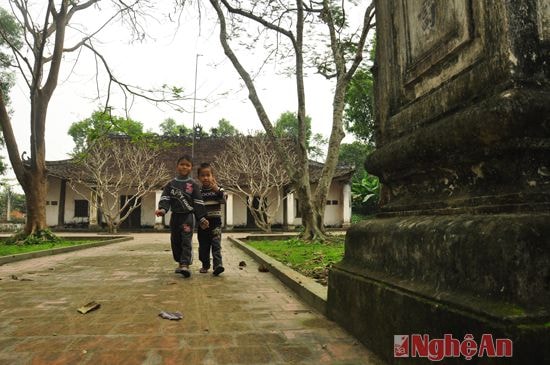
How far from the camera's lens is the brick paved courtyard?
241 cm

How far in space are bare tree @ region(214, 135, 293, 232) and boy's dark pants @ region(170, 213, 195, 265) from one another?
15587 millimetres

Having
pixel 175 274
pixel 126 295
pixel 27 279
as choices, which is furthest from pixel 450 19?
pixel 27 279

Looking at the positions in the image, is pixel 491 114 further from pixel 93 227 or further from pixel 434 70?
pixel 93 227

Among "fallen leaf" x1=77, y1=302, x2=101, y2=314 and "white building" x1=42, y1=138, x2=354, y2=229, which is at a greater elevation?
"white building" x1=42, y1=138, x2=354, y2=229

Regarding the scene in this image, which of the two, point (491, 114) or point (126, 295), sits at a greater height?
point (491, 114)

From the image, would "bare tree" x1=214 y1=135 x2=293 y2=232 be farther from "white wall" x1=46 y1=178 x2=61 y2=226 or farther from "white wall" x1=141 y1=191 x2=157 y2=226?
"white wall" x1=46 y1=178 x2=61 y2=226

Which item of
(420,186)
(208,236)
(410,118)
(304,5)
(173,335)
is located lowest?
(173,335)

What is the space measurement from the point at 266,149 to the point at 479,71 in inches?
858

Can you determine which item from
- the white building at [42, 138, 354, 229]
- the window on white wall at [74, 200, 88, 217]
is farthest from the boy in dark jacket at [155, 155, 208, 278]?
the window on white wall at [74, 200, 88, 217]

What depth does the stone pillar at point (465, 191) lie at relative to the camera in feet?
5.09

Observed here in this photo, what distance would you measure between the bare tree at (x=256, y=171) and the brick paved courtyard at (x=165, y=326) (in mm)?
16660

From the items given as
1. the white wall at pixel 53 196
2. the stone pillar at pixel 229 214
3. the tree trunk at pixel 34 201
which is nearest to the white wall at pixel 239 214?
the stone pillar at pixel 229 214

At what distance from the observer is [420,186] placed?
2.58 meters

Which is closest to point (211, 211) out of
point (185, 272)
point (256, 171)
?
point (185, 272)
